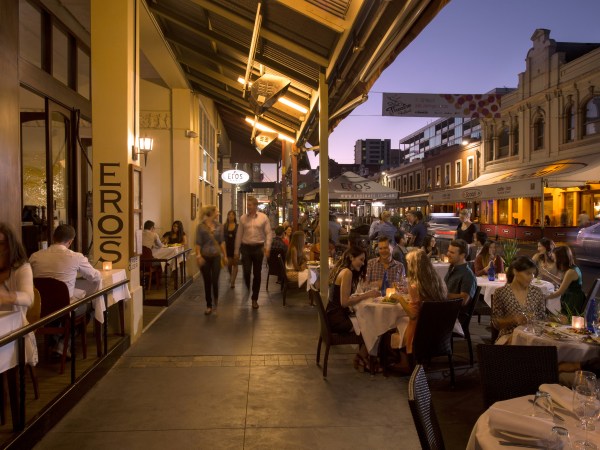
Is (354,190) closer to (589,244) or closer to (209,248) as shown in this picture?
(209,248)

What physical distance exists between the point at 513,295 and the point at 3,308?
4529 millimetres

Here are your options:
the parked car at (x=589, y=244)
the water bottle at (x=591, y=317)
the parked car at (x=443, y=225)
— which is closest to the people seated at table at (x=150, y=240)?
the water bottle at (x=591, y=317)

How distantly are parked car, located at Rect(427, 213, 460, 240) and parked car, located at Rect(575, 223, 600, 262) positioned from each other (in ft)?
24.7

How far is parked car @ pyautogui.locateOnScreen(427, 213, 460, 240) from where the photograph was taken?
2369 cm

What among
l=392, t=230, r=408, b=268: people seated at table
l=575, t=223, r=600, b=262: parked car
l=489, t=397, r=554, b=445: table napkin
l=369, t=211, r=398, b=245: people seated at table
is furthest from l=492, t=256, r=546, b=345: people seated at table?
l=575, t=223, r=600, b=262: parked car

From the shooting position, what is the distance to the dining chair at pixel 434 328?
4.79m

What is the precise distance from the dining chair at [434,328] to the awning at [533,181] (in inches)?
525

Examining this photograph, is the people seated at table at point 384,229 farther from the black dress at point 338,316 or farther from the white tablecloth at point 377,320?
the white tablecloth at point 377,320

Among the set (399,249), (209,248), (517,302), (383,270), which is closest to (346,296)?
(383,270)

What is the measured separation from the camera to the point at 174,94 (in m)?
11.9

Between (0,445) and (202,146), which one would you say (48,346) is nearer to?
(0,445)

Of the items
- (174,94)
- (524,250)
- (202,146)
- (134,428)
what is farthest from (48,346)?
(524,250)

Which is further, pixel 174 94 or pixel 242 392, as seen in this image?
pixel 174 94

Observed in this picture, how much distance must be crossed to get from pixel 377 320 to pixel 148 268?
6510 mm
